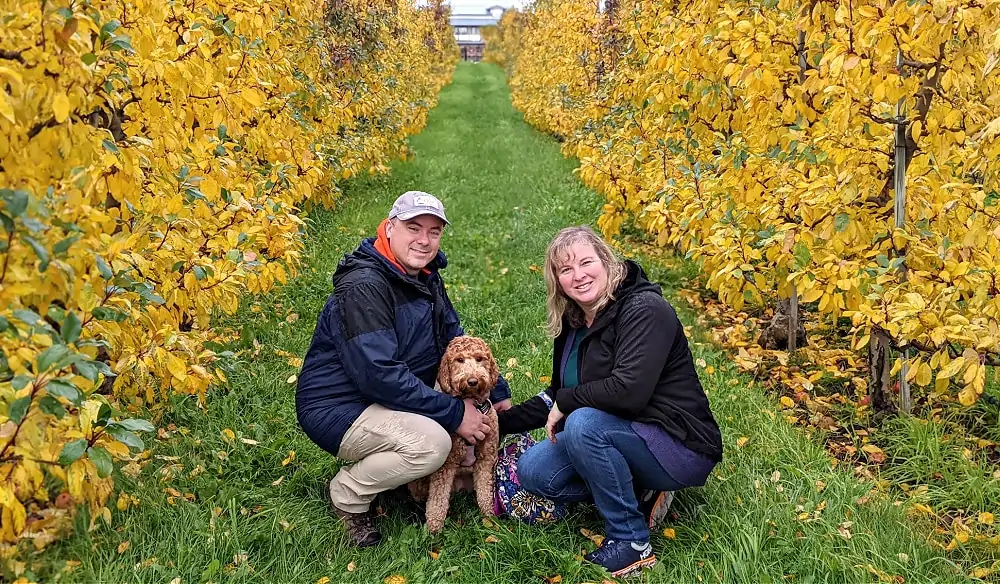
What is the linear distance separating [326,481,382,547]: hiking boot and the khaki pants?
5 centimetres

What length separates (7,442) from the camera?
1.96 metres

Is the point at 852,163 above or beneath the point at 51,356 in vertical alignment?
above

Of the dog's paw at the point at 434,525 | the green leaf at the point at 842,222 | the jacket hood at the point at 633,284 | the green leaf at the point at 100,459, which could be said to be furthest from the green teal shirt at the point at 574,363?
the green leaf at the point at 100,459

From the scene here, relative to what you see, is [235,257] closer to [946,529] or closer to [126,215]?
[126,215]

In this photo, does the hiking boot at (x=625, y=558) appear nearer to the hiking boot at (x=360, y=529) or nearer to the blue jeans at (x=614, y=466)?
the blue jeans at (x=614, y=466)

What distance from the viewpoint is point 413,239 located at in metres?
3.02

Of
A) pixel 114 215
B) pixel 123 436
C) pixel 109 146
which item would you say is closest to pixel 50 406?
pixel 123 436

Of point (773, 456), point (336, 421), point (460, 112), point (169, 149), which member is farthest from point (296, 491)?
point (460, 112)

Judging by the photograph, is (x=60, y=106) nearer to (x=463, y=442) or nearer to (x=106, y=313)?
(x=106, y=313)

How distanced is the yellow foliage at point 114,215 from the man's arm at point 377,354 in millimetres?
737

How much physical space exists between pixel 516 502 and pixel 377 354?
3.39ft

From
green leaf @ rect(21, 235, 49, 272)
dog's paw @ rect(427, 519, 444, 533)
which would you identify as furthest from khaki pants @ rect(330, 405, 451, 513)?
green leaf @ rect(21, 235, 49, 272)

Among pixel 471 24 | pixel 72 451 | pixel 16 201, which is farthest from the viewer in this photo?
pixel 471 24

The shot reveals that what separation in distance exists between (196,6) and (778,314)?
14.8 ft
